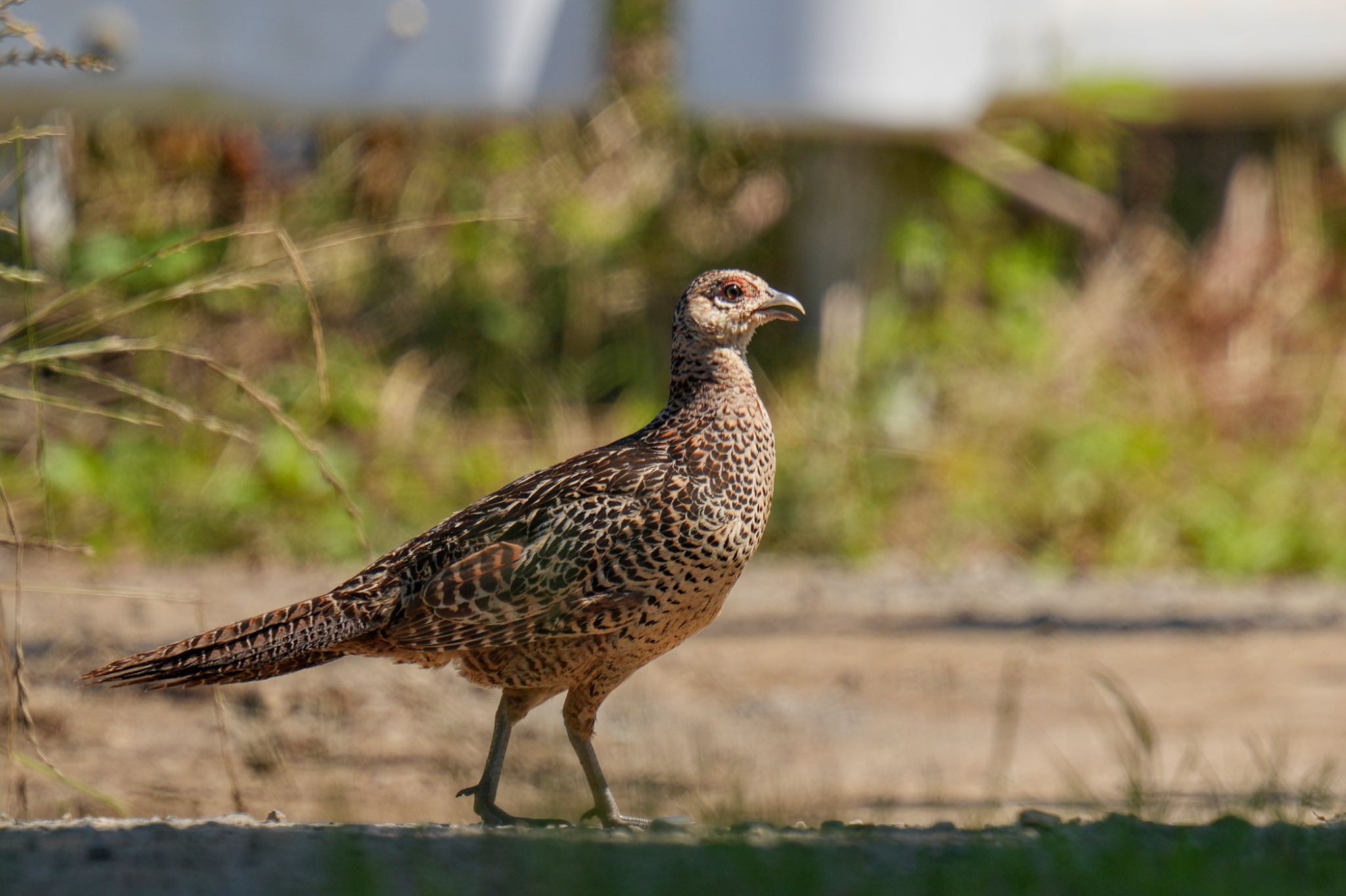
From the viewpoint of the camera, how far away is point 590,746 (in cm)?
461

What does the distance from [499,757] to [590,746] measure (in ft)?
0.78

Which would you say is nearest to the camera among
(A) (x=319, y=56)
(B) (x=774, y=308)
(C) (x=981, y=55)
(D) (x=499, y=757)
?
(D) (x=499, y=757)

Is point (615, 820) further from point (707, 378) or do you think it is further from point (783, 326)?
point (783, 326)

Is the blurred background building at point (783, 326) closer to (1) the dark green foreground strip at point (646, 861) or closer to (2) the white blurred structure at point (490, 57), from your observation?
(2) the white blurred structure at point (490, 57)

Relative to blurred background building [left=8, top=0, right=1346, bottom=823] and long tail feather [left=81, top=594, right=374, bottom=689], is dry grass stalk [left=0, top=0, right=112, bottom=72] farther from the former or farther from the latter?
blurred background building [left=8, top=0, right=1346, bottom=823]

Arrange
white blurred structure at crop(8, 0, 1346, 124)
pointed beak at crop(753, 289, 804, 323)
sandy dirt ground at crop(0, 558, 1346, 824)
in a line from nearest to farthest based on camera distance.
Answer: pointed beak at crop(753, 289, 804, 323) < sandy dirt ground at crop(0, 558, 1346, 824) < white blurred structure at crop(8, 0, 1346, 124)

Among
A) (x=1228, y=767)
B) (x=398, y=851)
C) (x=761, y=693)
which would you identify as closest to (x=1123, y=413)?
(x=761, y=693)

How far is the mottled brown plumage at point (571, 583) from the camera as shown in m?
4.32

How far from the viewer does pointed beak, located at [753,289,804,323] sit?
473 cm

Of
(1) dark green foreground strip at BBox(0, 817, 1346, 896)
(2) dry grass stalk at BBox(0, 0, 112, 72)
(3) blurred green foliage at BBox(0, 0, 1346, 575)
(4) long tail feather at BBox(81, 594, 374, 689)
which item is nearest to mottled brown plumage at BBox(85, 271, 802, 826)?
(4) long tail feather at BBox(81, 594, 374, 689)

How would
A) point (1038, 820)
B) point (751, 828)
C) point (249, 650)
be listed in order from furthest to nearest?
point (249, 650) → point (1038, 820) → point (751, 828)

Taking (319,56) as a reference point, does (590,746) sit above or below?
below

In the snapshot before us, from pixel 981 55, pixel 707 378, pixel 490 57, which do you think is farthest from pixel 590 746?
pixel 981 55

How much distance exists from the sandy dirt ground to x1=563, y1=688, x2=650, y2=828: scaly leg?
0.10 metres
